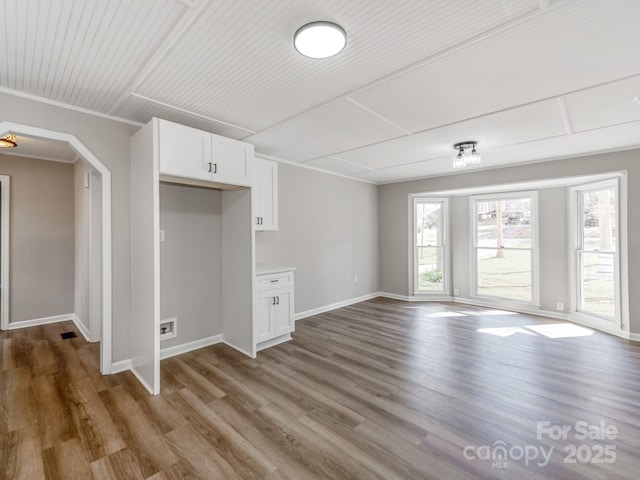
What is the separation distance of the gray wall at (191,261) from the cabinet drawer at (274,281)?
1.99 ft

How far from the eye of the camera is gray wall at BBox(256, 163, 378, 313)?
448 cm

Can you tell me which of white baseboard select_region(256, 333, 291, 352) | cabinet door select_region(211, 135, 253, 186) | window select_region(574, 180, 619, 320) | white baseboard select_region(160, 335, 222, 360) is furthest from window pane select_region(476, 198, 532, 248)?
white baseboard select_region(160, 335, 222, 360)

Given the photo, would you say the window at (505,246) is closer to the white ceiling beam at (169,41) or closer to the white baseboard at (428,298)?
the white baseboard at (428,298)

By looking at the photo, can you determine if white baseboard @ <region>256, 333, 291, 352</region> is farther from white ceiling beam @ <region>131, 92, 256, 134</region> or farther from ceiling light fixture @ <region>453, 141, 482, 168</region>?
ceiling light fixture @ <region>453, 141, 482, 168</region>

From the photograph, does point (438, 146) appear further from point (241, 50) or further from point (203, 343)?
point (203, 343)

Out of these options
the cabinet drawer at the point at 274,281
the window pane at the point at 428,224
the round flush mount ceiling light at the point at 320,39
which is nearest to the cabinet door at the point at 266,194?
the cabinet drawer at the point at 274,281

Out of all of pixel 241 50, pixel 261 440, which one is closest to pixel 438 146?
pixel 241 50

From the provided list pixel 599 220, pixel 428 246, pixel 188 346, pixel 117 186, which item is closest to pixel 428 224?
pixel 428 246

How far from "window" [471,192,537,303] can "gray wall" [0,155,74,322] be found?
711 cm

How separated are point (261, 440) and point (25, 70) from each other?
3.08m

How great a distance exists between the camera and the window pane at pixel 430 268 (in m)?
6.02

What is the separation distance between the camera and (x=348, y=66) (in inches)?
78.5

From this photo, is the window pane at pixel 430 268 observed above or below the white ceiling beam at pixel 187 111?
below

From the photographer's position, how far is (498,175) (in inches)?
190
